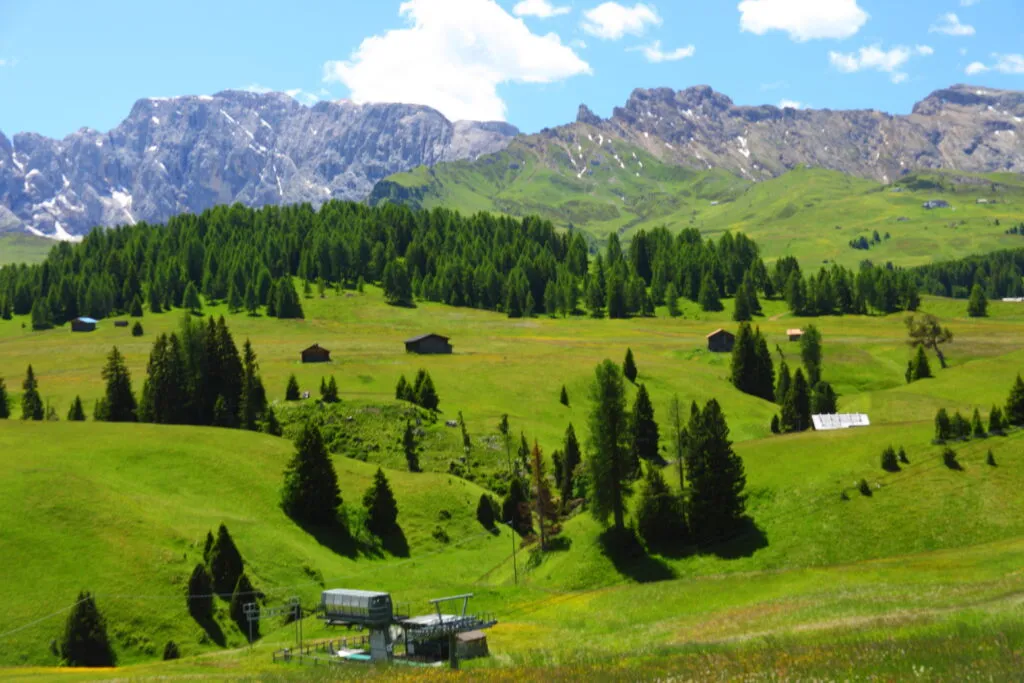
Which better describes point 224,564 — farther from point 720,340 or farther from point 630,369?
point 720,340

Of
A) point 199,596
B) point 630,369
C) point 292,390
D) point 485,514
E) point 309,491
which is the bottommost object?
point 485,514

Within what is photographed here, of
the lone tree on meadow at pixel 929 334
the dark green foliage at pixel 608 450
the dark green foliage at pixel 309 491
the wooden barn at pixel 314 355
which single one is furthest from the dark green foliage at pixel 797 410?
the wooden barn at pixel 314 355

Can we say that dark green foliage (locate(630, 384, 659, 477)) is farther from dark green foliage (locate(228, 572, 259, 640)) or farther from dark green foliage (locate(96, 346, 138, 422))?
dark green foliage (locate(96, 346, 138, 422))

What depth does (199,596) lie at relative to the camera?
6088 cm

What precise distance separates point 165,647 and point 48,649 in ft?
21.9

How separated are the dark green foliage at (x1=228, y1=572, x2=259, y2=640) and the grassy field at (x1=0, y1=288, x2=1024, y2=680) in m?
0.67

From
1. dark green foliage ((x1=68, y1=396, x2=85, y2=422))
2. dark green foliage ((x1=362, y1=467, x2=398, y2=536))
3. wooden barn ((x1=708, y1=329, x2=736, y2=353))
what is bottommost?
A: dark green foliage ((x1=362, y1=467, x2=398, y2=536))

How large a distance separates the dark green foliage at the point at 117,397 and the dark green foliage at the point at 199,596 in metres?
51.6

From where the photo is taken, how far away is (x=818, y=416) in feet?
357

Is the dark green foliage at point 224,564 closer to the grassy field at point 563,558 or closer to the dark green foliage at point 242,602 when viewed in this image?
the dark green foliage at point 242,602

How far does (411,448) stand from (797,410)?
5004 centimetres

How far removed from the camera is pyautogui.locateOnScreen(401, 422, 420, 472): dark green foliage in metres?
99.2

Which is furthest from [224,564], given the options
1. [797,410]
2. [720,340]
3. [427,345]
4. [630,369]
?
[720,340]

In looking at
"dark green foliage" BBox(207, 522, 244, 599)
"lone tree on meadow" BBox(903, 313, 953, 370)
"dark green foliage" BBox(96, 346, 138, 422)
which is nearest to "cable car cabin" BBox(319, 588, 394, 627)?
"dark green foliage" BBox(207, 522, 244, 599)
